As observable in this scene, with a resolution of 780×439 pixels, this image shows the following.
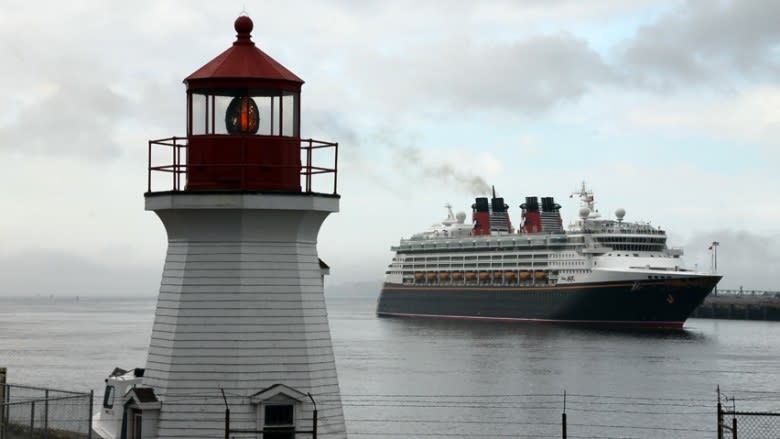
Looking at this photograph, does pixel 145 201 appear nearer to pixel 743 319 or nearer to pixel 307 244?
pixel 307 244

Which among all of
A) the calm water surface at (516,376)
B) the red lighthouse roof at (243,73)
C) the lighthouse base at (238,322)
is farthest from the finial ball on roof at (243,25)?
the calm water surface at (516,376)

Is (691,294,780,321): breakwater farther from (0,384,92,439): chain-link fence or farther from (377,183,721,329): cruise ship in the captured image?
(0,384,92,439): chain-link fence

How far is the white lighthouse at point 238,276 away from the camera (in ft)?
35.7

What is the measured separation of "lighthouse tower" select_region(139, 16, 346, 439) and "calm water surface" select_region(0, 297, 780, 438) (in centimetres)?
1779

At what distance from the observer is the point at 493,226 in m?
121

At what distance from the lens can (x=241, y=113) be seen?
11055 millimetres

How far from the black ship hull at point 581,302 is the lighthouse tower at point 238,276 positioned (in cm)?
8110

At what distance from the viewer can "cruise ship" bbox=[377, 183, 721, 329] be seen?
91.0 meters

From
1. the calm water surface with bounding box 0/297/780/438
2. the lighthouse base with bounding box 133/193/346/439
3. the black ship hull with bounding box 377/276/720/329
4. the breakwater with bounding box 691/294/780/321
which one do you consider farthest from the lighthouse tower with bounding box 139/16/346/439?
the breakwater with bounding box 691/294/780/321

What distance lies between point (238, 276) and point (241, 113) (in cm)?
154

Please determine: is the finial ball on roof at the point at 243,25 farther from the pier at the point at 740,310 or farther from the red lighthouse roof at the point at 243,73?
the pier at the point at 740,310

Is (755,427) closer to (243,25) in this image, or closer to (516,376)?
(516,376)

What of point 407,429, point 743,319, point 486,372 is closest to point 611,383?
point 486,372

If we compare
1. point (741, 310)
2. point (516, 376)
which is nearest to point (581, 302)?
point (741, 310)
